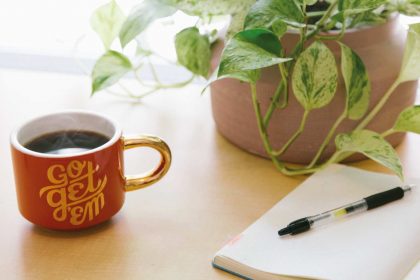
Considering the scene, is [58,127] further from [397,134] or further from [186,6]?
[397,134]

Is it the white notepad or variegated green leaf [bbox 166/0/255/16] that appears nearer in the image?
the white notepad

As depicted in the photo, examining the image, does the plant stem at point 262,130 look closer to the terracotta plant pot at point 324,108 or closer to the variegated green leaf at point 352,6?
the terracotta plant pot at point 324,108

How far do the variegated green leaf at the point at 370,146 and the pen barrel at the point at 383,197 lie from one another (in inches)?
1.5

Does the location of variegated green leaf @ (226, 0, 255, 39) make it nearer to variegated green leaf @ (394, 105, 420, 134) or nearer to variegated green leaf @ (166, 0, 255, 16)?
variegated green leaf @ (166, 0, 255, 16)

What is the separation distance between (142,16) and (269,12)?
161mm

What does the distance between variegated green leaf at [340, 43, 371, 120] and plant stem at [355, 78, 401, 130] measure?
2 cm

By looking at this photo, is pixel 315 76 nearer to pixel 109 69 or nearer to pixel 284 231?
pixel 284 231

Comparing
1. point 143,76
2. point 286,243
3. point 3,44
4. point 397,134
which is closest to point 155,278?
point 286,243

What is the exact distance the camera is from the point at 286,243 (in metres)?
0.67

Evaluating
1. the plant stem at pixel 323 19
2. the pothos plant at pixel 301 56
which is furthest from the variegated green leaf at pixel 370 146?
the plant stem at pixel 323 19

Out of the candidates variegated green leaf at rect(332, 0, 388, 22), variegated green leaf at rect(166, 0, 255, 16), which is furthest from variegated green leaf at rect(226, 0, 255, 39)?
variegated green leaf at rect(332, 0, 388, 22)

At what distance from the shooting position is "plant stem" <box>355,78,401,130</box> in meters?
0.77

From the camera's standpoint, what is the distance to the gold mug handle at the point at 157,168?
70cm

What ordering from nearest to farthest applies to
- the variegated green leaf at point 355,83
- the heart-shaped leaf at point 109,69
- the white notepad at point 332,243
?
the white notepad at point 332,243, the variegated green leaf at point 355,83, the heart-shaped leaf at point 109,69
